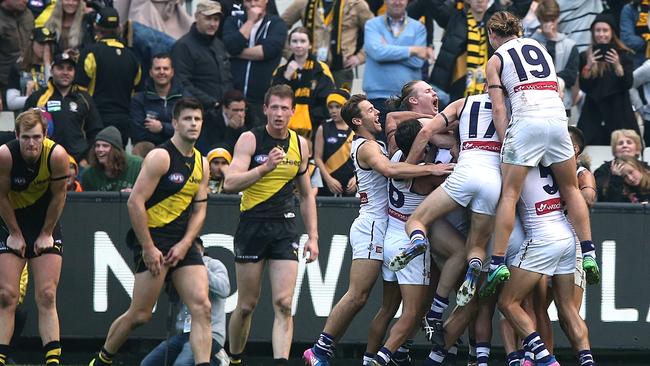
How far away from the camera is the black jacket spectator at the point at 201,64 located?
17.3 m

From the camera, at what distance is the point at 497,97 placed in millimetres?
12227

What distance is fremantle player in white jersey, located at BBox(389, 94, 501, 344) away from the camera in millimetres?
12312

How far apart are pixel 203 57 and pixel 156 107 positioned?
0.90 metres

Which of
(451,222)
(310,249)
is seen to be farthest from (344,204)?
(451,222)

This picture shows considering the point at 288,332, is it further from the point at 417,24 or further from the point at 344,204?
the point at 417,24

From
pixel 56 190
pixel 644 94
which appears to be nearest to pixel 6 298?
pixel 56 190

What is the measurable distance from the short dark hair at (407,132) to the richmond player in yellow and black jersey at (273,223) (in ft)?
4.32

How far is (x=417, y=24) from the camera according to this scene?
57.9 ft

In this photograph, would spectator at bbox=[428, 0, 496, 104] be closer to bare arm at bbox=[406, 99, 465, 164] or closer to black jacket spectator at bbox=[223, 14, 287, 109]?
black jacket spectator at bbox=[223, 14, 287, 109]

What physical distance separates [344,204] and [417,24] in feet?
10.2

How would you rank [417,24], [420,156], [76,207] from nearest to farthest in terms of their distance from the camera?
1. [420,156]
2. [76,207]
3. [417,24]

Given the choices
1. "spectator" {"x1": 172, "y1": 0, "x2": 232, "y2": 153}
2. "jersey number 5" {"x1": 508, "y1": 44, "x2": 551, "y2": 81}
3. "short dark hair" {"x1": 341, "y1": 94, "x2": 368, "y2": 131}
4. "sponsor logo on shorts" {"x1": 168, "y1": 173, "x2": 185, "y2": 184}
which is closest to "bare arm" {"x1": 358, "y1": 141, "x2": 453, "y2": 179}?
"short dark hair" {"x1": 341, "y1": 94, "x2": 368, "y2": 131}

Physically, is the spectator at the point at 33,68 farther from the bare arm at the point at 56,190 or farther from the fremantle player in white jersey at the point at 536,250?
the fremantle player in white jersey at the point at 536,250

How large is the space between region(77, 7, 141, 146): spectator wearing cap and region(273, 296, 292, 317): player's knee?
405 centimetres
